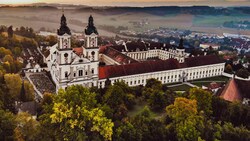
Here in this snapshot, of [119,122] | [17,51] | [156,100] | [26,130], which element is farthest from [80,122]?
[17,51]

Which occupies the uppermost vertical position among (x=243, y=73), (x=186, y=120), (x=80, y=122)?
(x=80, y=122)

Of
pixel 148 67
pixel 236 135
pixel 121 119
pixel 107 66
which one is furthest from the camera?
pixel 148 67

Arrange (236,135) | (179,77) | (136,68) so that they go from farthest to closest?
(179,77) < (136,68) < (236,135)

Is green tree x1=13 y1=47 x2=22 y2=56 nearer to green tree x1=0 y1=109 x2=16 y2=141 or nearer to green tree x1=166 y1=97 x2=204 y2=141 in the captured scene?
green tree x1=0 y1=109 x2=16 y2=141

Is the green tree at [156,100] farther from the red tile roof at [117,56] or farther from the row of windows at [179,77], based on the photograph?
the red tile roof at [117,56]

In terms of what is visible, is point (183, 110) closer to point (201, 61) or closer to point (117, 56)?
point (117, 56)

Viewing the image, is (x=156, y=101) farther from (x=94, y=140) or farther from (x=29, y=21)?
(x=29, y=21)

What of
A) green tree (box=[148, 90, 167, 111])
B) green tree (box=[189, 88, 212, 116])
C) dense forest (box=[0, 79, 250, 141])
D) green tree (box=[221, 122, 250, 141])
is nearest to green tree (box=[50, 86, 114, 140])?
dense forest (box=[0, 79, 250, 141])

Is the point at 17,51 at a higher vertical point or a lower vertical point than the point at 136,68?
lower

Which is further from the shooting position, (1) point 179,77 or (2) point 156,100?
(1) point 179,77
